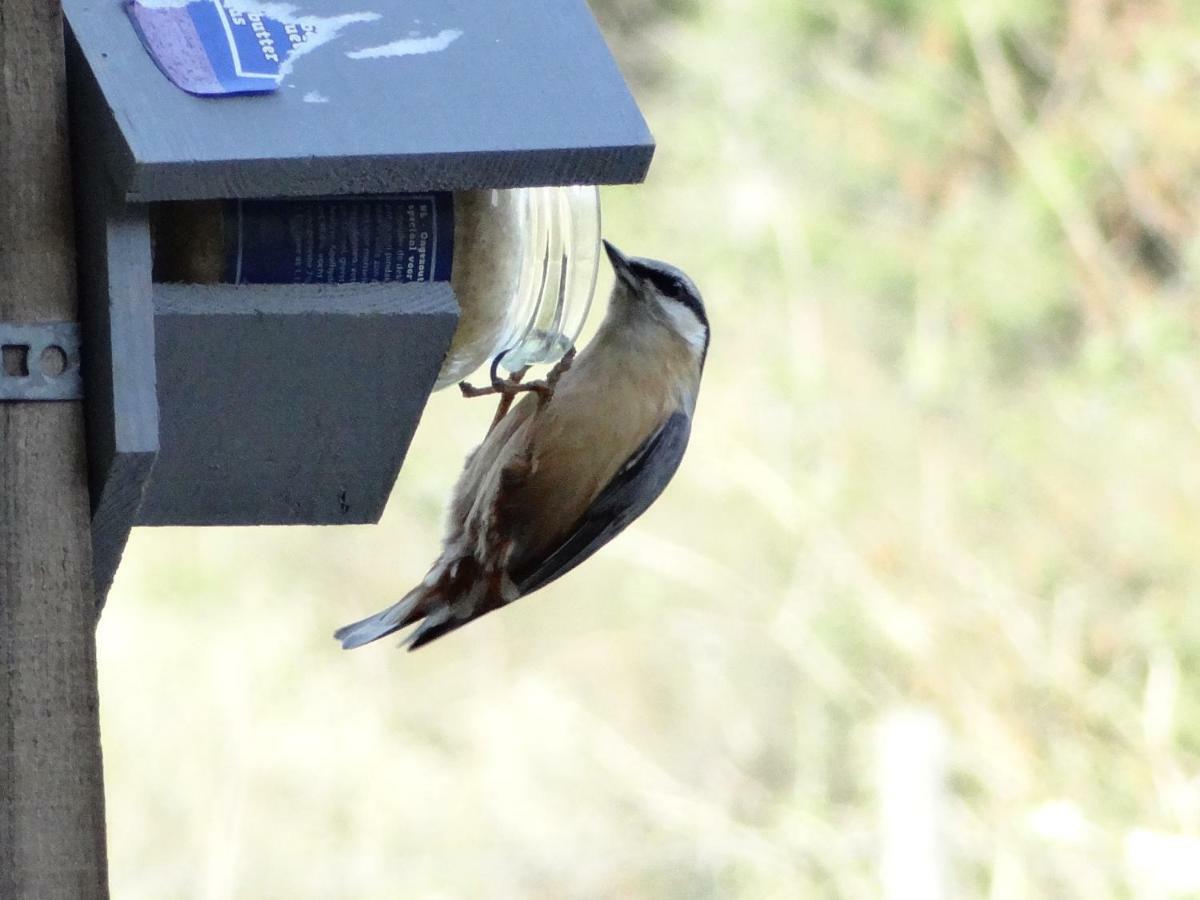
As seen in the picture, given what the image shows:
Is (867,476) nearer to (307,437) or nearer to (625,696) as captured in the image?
(625,696)

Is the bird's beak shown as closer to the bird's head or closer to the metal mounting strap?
the bird's head

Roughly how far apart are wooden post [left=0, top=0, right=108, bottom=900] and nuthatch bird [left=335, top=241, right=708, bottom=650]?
2.50 ft

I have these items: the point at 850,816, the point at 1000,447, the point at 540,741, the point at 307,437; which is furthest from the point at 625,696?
the point at 307,437

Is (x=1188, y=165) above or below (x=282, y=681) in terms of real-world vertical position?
above

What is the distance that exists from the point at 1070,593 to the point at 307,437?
14.3 feet

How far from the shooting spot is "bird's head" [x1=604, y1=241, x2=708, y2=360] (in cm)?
215

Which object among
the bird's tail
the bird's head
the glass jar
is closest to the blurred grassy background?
the bird's head

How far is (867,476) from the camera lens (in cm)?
577

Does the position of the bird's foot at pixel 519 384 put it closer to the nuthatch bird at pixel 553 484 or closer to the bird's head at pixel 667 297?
the nuthatch bird at pixel 553 484

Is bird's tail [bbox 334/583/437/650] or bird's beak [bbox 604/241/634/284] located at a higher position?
bird's beak [bbox 604/241/634/284]

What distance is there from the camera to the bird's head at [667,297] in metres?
2.15

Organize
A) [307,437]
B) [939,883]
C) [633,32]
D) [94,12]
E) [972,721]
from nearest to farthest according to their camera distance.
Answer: [94,12], [307,437], [939,883], [972,721], [633,32]

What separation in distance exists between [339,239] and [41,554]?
38cm

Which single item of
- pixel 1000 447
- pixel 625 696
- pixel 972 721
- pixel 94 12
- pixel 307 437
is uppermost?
pixel 94 12
